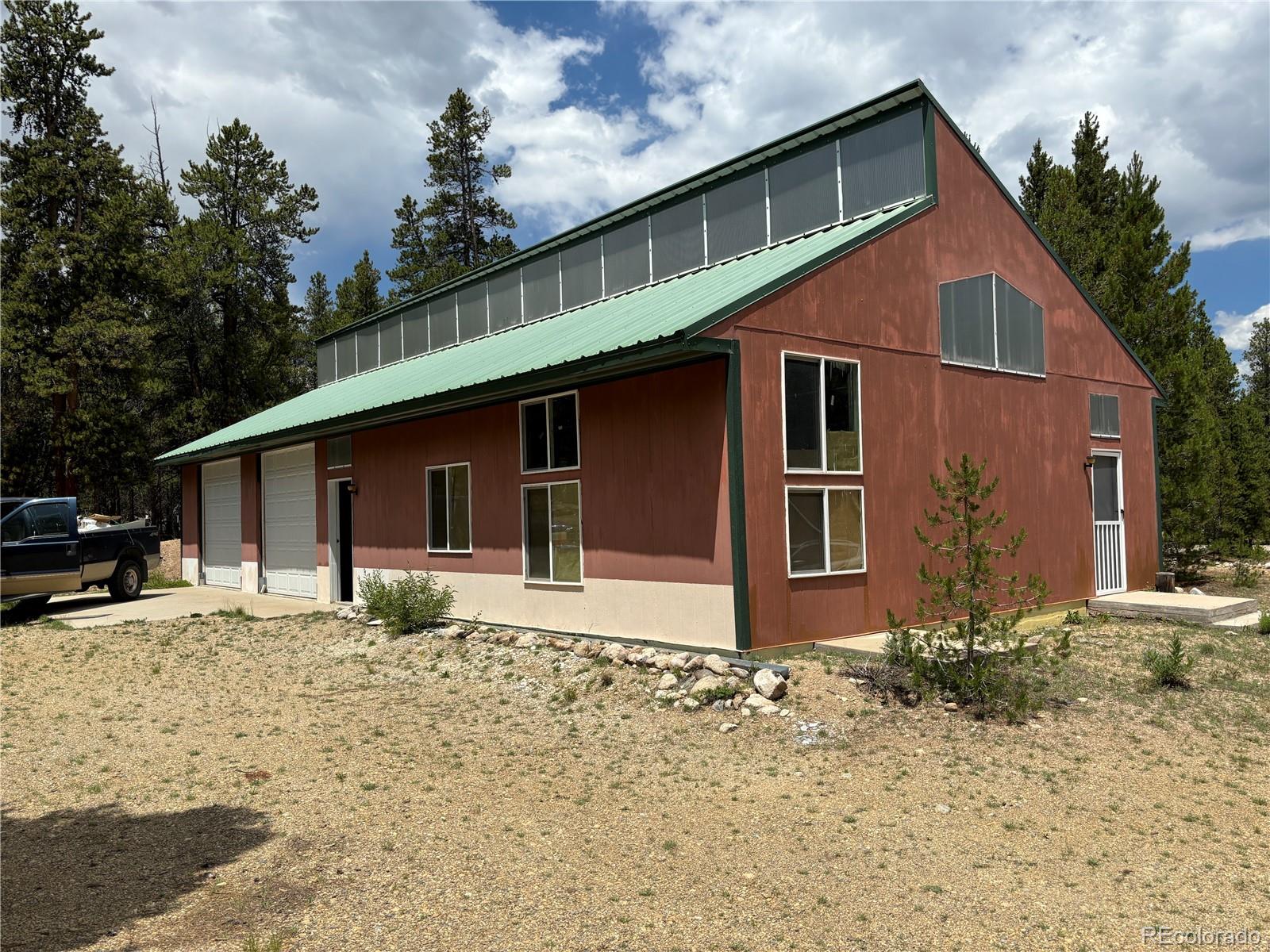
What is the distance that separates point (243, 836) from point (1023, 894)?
437 centimetres

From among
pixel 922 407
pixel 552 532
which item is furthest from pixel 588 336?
pixel 922 407

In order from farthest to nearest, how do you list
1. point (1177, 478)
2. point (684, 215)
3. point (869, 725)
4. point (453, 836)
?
point (1177, 478), point (684, 215), point (869, 725), point (453, 836)

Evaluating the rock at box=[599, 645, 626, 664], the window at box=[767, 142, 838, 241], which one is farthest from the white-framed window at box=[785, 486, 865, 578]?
the window at box=[767, 142, 838, 241]

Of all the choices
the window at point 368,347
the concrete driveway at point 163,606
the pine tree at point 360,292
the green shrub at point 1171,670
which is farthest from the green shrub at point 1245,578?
the pine tree at point 360,292

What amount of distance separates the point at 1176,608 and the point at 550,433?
8.97 meters

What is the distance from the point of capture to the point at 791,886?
458cm

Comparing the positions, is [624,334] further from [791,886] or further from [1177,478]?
[1177,478]

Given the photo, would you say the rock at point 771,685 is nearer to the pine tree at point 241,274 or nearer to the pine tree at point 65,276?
the pine tree at point 65,276

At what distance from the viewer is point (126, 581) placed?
18016 millimetres

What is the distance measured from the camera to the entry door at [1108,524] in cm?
1423

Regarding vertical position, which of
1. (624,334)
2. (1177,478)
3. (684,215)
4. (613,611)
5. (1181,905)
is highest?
(684,215)

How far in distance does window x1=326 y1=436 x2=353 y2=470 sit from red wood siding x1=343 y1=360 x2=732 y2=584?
2.14 m

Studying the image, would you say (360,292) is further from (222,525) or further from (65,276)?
(222,525)

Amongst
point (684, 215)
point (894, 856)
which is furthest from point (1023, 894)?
point (684, 215)
